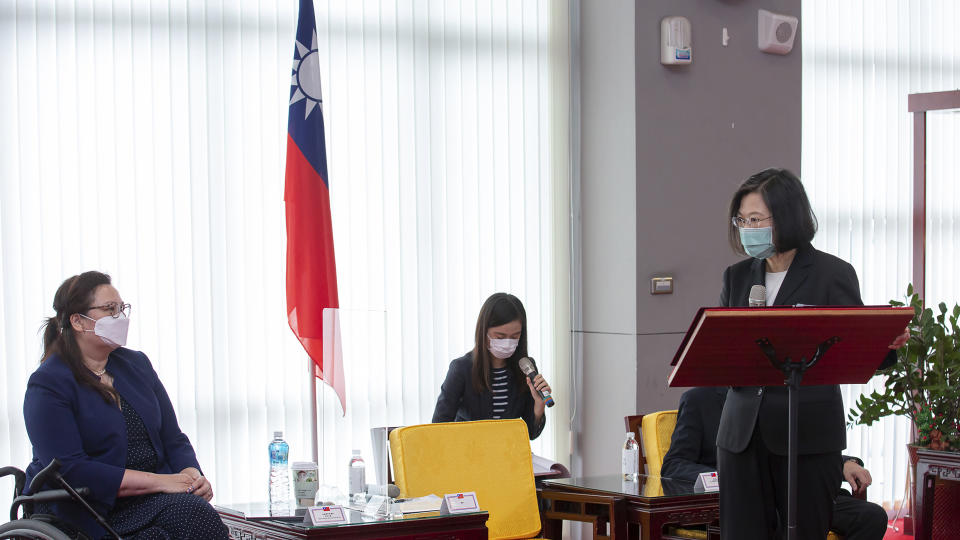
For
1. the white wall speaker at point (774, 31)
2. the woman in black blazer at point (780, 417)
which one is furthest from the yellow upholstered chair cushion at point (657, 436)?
the white wall speaker at point (774, 31)

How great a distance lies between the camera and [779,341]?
239cm

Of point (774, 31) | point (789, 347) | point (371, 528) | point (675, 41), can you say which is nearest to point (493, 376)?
point (371, 528)

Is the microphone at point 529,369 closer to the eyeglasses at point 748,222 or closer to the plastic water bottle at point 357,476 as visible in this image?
the plastic water bottle at point 357,476

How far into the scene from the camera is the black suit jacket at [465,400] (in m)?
4.43

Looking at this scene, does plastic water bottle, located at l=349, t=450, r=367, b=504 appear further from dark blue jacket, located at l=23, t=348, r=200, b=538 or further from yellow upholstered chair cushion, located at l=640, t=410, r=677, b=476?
yellow upholstered chair cushion, located at l=640, t=410, r=677, b=476

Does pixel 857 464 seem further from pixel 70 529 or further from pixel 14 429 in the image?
pixel 14 429

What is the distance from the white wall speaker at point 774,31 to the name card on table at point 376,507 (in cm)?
358

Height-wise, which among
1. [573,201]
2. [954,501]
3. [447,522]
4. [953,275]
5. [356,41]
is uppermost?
[356,41]

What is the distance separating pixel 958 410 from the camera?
15.4ft

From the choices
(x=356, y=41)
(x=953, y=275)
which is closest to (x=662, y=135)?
(x=356, y=41)

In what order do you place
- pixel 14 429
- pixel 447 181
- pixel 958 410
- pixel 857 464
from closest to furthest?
pixel 857 464
pixel 14 429
pixel 958 410
pixel 447 181

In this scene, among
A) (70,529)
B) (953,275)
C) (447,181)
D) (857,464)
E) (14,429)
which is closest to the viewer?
(70,529)

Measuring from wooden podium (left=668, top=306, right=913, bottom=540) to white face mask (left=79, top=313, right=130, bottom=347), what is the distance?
1.81 m

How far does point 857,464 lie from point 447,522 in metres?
1.32
